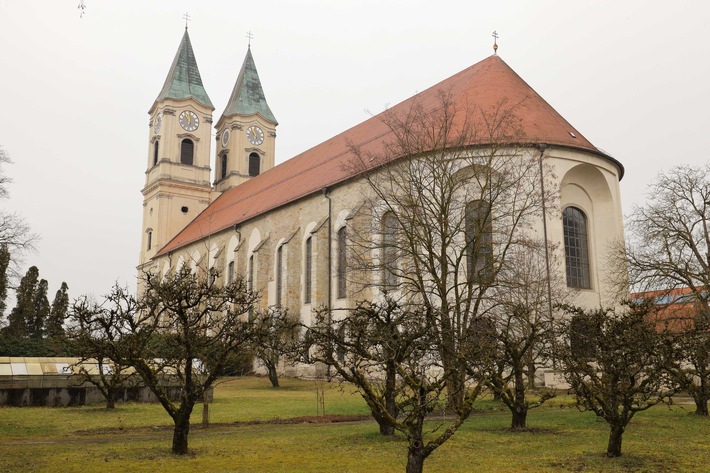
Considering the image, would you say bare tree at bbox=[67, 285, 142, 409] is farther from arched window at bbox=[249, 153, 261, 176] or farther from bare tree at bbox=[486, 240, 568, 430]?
arched window at bbox=[249, 153, 261, 176]

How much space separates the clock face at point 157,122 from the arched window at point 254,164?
7758 millimetres

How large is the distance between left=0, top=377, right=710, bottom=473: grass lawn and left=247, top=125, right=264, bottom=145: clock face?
3968 cm

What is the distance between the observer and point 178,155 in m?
53.3

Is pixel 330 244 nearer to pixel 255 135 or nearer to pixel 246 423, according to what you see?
pixel 246 423

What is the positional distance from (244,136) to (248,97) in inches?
164

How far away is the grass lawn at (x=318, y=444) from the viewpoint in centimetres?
984

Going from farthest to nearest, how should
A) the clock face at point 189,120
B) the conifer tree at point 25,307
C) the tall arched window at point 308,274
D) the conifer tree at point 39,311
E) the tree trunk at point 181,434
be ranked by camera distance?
1. the clock face at point 189,120
2. the conifer tree at point 39,311
3. the conifer tree at point 25,307
4. the tall arched window at point 308,274
5. the tree trunk at point 181,434

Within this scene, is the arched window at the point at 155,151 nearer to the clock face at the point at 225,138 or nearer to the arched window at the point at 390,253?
the clock face at the point at 225,138

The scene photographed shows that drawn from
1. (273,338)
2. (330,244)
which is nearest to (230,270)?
(330,244)

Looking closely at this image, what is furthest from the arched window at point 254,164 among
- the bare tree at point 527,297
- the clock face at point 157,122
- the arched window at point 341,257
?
the bare tree at point 527,297

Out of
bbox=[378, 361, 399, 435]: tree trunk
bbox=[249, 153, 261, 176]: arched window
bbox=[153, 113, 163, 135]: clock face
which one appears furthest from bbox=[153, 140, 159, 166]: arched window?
bbox=[378, 361, 399, 435]: tree trunk

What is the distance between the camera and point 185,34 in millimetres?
56438

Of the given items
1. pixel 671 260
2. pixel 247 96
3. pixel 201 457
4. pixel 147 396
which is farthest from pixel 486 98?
pixel 247 96

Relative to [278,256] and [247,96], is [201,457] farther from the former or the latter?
[247,96]
